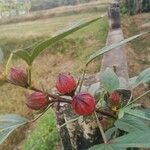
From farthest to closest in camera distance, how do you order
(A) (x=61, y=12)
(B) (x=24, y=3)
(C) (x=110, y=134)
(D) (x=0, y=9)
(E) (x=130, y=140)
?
(B) (x=24, y=3) → (D) (x=0, y=9) → (A) (x=61, y=12) → (C) (x=110, y=134) → (E) (x=130, y=140)

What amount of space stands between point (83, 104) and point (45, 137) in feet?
10.8

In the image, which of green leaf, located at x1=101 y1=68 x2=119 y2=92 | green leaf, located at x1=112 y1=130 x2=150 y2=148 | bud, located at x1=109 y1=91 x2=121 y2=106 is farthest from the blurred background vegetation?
green leaf, located at x1=112 y1=130 x2=150 y2=148

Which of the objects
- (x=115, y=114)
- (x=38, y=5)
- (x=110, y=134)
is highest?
(x=115, y=114)

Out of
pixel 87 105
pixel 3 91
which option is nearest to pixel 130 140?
pixel 87 105

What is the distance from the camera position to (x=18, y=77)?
1003 millimetres

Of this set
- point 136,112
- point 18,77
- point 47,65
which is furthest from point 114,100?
point 47,65

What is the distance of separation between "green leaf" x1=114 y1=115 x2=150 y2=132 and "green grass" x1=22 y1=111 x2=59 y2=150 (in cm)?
283

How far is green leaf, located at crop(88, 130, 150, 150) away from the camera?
88cm

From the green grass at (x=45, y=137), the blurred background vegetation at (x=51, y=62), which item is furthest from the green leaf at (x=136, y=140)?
the green grass at (x=45, y=137)

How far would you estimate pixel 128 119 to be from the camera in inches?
45.1

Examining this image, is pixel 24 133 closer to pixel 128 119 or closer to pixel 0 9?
pixel 128 119

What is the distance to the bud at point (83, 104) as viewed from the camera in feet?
3.24

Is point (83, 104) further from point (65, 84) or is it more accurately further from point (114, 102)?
point (114, 102)

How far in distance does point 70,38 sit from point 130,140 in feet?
25.7
